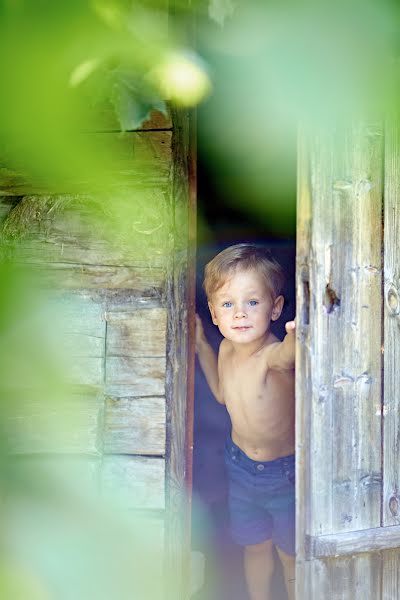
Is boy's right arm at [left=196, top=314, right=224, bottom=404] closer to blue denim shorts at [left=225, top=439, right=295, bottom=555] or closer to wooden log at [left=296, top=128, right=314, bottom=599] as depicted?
blue denim shorts at [left=225, top=439, right=295, bottom=555]

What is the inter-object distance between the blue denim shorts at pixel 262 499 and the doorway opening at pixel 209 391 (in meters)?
0.50

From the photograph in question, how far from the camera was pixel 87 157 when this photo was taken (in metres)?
0.63

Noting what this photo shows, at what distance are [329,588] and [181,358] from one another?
0.84 m

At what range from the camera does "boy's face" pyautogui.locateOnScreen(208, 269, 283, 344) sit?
258cm

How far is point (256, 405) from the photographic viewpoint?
262 cm

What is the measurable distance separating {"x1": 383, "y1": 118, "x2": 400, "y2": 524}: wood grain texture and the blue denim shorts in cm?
68

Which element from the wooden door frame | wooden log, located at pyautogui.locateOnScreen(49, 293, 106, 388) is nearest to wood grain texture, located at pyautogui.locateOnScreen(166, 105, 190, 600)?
the wooden door frame

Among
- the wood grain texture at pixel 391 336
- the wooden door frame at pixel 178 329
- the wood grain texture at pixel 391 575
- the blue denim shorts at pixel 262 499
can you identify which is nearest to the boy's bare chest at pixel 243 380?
the blue denim shorts at pixel 262 499

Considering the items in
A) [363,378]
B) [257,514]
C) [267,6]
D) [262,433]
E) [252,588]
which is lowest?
[252,588]

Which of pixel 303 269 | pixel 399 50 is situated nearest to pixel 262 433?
pixel 303 269

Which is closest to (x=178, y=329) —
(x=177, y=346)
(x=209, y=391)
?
(x=177, y=346)

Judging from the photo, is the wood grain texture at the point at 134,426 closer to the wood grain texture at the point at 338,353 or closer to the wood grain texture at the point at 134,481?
the wood grain texture at the point at 134,481

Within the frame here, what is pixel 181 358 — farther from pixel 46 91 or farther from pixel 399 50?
pixel 46 91

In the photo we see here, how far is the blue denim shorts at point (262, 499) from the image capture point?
8.73 ft
